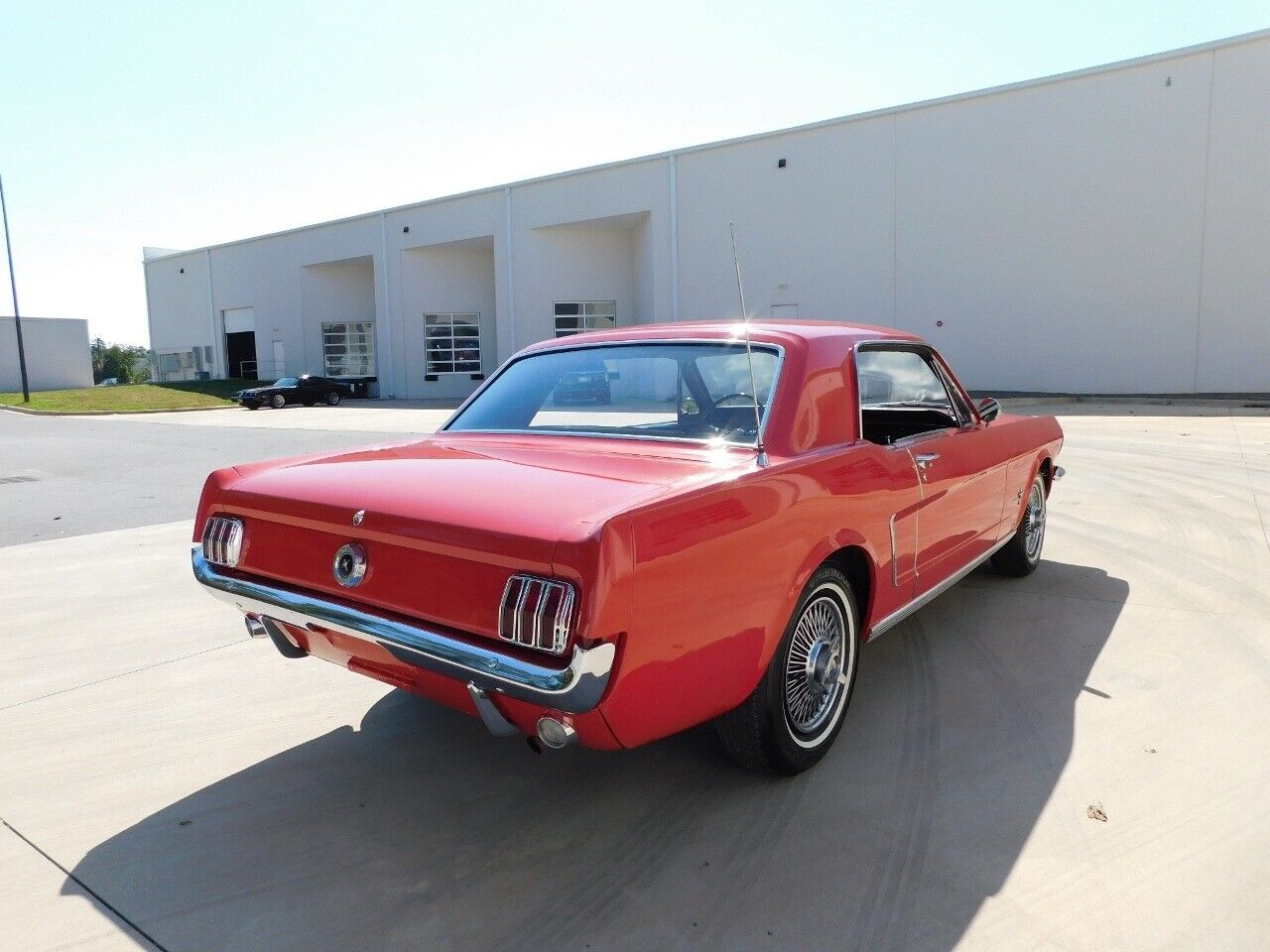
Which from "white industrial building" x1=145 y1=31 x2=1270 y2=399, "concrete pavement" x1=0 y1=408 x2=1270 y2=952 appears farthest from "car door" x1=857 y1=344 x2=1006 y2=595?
"white industrial building" x1=145 y1=31 x2=1270 y2=399

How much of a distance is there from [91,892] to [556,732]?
137 centimetres

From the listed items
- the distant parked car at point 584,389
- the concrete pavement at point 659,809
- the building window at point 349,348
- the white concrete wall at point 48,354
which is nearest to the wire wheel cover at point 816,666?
the concrete pavement at point 659,809

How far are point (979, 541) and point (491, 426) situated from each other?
2.39 meters

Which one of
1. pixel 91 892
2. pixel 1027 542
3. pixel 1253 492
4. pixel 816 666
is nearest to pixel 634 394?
pixel 816 666

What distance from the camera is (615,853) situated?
255 cm

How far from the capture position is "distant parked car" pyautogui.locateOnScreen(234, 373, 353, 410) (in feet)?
97.8

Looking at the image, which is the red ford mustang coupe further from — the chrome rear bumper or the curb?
the curb

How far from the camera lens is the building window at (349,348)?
38.0m

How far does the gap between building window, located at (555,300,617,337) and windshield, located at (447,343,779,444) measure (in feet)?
89.4

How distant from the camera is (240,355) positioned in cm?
4200

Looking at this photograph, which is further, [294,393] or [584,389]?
[294,393]

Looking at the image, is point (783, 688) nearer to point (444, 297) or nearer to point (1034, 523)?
point (1034, 523)

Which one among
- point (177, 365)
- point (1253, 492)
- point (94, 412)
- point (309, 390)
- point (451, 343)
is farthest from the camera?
point (177, 365)

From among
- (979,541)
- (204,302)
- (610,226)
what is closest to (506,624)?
(979,541)
